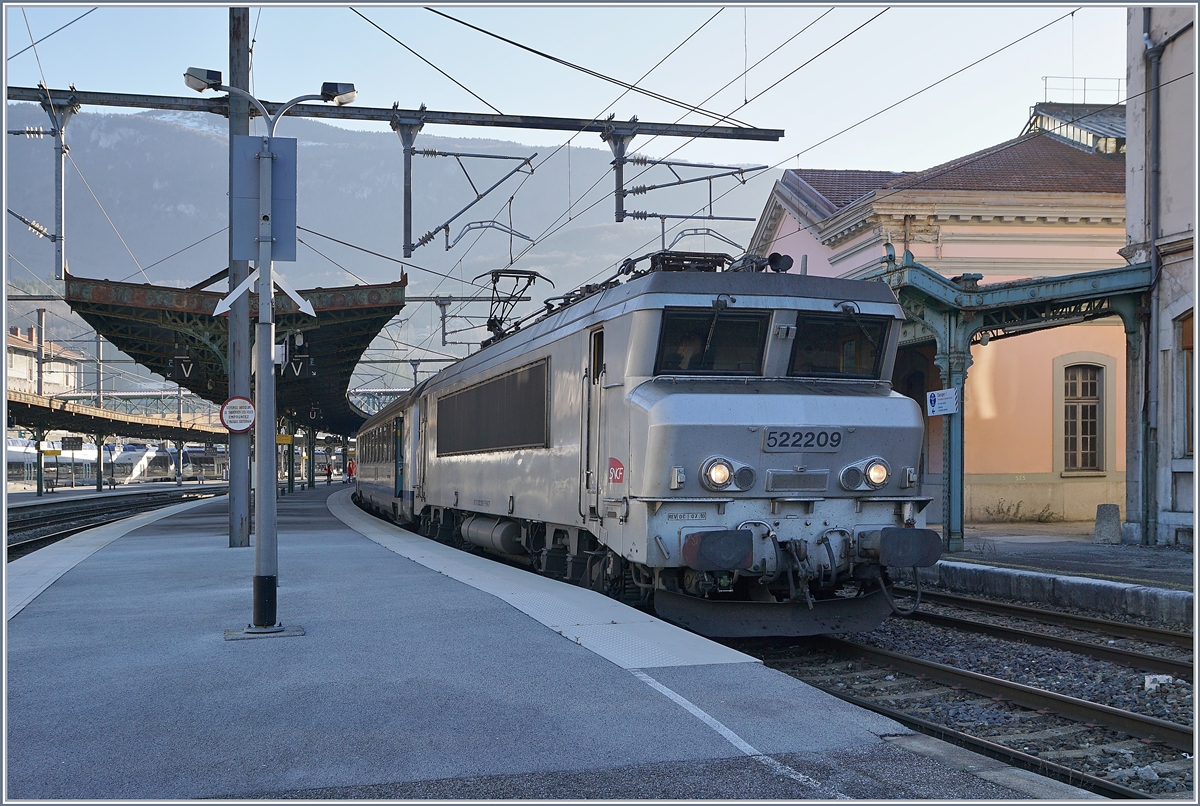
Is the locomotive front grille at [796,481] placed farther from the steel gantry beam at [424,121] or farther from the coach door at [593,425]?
the steel gantry beam at [424,121]

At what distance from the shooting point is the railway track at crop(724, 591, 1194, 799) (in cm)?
621

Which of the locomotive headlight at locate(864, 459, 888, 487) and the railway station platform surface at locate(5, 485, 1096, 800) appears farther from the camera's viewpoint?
the locomotive headlight at locate(864, 459, 888, 487)

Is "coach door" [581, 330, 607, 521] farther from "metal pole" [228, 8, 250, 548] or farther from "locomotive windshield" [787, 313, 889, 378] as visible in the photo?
"metal pole" [228, 8, 250, 548]

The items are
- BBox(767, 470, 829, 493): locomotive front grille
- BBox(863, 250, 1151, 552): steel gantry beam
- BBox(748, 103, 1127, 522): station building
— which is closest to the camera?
BBox(767, 470, 829, 493): locomotive front grille

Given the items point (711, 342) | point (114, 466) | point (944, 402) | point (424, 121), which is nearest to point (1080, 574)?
point (944, 402)

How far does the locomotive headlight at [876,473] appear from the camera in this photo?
924 cm

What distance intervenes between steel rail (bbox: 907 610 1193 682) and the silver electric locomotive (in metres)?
1.66

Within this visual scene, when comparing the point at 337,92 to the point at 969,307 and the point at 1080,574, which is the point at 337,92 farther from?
the point at 1080,574

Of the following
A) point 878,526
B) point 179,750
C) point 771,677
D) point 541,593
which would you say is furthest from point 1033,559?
point 179,750

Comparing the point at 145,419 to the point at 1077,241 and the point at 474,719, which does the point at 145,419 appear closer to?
the point at 1077,241

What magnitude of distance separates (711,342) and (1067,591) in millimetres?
6317

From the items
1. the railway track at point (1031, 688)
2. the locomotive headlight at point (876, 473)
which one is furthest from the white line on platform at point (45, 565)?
the locomotive headlight at point (876, 473)

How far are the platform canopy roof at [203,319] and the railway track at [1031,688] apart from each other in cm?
1315

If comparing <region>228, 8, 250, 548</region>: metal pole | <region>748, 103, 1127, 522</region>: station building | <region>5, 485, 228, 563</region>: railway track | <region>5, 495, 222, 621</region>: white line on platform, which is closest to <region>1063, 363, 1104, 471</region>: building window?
<region>748, 103, 1127, 522</region>: station building
